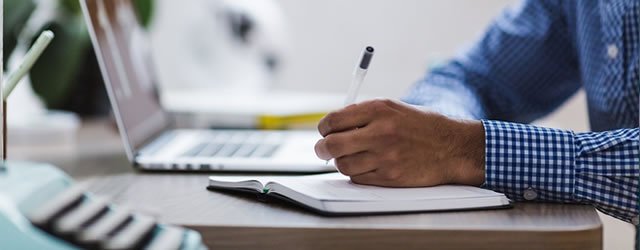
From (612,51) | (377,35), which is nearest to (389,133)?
(612,51)

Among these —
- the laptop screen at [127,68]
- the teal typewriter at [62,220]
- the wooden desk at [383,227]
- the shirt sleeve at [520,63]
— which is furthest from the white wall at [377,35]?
the teal typewriter at [62,220]

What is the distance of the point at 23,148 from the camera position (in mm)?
1537

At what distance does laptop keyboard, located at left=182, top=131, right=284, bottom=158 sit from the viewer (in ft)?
3.76

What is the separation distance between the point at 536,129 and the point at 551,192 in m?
0.07

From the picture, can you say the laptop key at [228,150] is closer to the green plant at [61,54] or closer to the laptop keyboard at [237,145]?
the laptop keyboard at [237,145]

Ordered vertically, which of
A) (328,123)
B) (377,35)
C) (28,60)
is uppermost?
(28,60)

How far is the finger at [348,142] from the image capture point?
32.7 inches

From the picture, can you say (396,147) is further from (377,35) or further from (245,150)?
(377,35)

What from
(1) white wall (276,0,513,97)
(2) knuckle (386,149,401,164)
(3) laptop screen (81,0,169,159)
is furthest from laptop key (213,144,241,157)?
(1) white wall (276,0,513,97)

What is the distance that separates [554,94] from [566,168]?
0.67 m

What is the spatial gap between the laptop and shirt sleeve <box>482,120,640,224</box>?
0.81 feet

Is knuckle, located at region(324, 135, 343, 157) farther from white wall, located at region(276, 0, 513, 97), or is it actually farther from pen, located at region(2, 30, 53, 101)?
white wall, located at region(276, 0, 513, 97)

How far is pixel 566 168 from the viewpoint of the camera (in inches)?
33.2

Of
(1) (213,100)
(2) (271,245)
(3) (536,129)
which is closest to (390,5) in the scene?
(1) (213,100)
